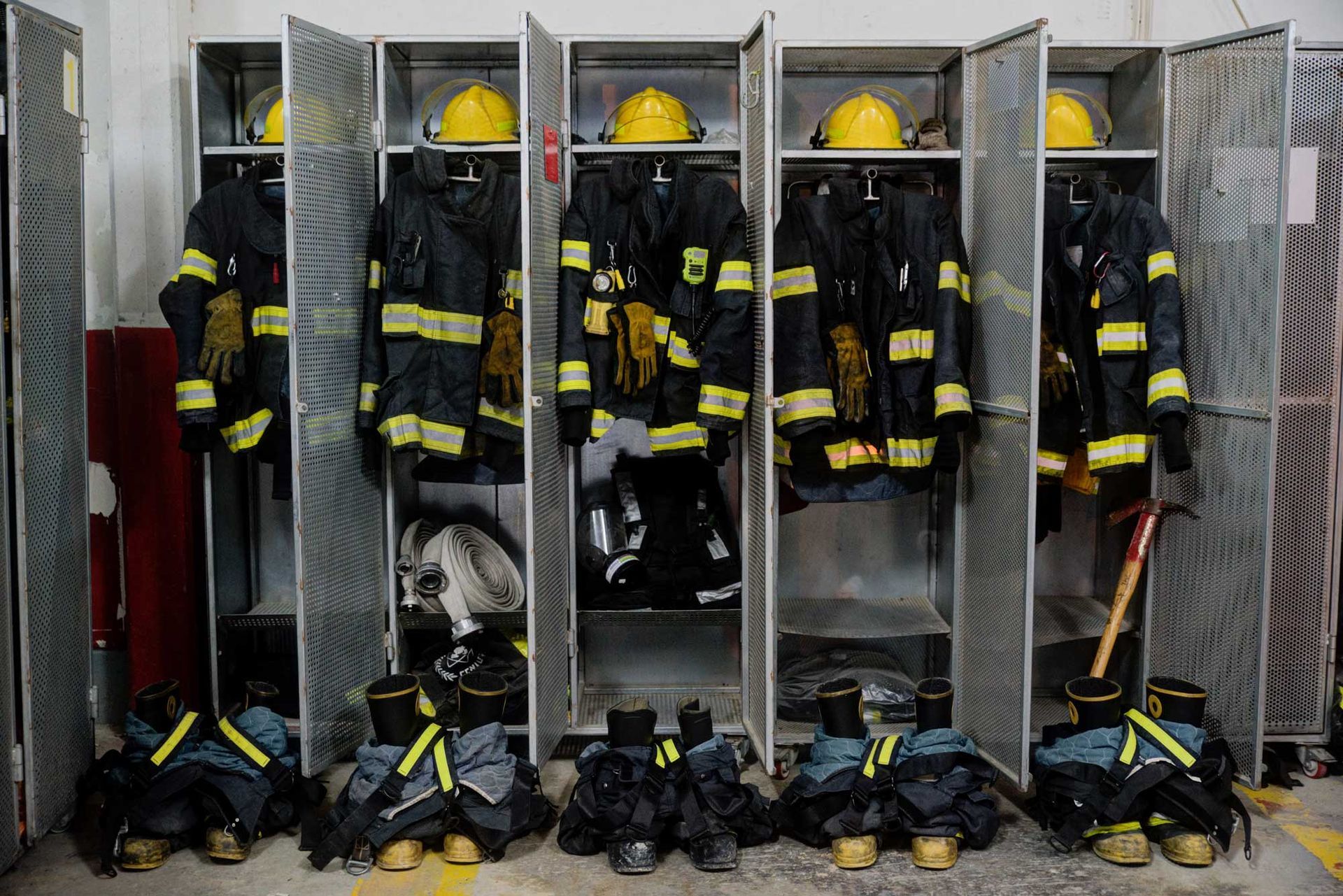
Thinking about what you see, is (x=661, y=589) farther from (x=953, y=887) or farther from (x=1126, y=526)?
(x=1126, y=526)

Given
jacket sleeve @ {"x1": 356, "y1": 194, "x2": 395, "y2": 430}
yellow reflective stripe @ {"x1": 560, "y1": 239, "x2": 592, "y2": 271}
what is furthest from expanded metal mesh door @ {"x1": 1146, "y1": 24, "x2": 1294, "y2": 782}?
jacket sleeve @ {"x1": 356, "y1": 194, "x2": 395, "y2": 430}

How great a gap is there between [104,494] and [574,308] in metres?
1.95

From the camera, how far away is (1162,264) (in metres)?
3.51

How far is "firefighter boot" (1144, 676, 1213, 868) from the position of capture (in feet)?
10.0

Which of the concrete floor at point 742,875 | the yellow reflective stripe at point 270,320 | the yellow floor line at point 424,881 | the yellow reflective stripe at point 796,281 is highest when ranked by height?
the yellow reflective stripe at point 796,281

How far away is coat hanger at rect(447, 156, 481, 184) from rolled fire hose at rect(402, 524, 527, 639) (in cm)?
122

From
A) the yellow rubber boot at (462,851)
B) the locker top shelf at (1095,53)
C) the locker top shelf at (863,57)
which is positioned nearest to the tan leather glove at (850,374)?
the locker top shelf at (863,57)

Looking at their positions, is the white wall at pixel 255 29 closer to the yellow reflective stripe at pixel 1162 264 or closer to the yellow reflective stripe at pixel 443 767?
the yellow reflective stripe at pixel 1162 264

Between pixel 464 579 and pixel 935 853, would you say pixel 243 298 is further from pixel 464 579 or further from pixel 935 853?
pixel 935 853

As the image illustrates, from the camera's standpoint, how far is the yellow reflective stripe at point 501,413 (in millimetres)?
3672

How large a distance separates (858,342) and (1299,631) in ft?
5.82

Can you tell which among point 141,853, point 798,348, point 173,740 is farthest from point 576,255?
point 141,853

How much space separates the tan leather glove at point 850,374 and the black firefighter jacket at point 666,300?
0.29m

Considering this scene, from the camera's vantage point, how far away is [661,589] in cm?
396
